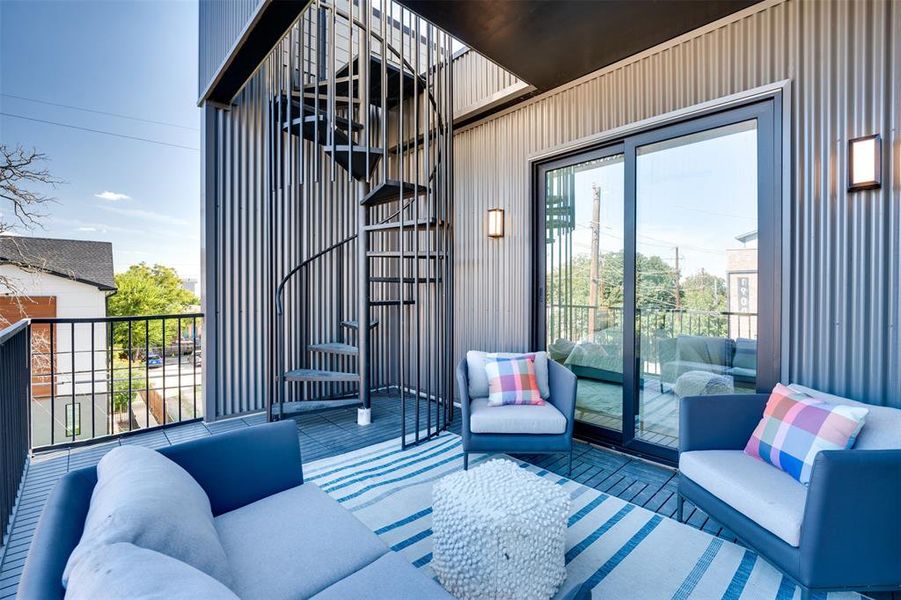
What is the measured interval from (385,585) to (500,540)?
1.83 ft

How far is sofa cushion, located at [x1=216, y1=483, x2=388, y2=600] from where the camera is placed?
1155 mm

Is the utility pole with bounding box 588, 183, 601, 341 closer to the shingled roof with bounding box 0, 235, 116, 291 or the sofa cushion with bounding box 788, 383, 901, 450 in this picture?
the sofa cushion with bounding box 788, 383, 901, 450

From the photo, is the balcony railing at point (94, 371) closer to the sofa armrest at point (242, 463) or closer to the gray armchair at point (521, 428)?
the sofa armrest at point (242, 463)

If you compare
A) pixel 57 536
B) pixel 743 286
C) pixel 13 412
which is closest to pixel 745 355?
pixel 743 286

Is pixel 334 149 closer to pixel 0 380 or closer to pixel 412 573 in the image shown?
pixel 0 380

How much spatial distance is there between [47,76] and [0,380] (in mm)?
5626

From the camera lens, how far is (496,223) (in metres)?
3.91

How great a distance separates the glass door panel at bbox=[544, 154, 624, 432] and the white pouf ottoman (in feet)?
5.89

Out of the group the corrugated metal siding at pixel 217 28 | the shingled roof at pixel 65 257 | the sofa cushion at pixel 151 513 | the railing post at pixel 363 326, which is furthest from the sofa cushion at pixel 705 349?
the shingled roof at pixel 65 257

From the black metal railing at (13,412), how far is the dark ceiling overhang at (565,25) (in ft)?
9.97

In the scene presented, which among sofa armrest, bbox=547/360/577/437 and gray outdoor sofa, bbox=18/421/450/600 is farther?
sofa armrest, bbox=547/360/577/437

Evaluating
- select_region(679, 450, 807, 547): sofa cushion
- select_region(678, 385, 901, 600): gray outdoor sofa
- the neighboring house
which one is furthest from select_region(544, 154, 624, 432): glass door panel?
the neighboring house

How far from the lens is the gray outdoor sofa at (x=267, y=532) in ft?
3.23

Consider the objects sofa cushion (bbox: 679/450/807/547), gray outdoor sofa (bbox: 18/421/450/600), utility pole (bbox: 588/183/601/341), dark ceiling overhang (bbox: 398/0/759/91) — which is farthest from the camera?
utility pole (bbox: 588/183/601/341)
